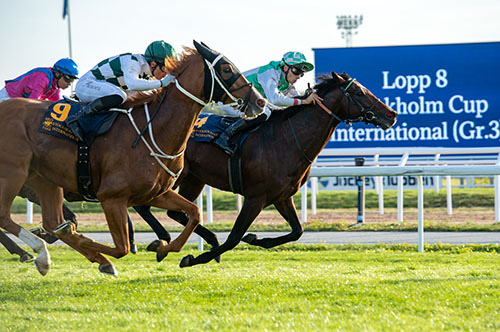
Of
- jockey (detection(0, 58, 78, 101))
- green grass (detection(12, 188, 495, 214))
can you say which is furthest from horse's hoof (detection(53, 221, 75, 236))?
green grass (detection(12, 188, 495, 214))

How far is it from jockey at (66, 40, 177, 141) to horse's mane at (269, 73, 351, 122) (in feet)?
3.75

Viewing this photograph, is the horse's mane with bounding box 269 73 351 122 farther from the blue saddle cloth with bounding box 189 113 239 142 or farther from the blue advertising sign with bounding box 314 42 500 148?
the blue advertising sign with bounding box 314 42 500 148

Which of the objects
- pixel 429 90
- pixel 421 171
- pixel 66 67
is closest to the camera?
pixel 66 67

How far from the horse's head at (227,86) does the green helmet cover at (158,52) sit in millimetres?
632

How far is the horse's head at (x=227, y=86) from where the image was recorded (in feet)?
18.5

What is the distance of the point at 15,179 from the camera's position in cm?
576

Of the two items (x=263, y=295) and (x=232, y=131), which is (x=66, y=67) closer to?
(x=232, y=131)

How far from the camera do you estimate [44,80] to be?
22.1ft

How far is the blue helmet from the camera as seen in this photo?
6719 millimetres

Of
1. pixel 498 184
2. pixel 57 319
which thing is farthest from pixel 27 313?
pixel 498 184

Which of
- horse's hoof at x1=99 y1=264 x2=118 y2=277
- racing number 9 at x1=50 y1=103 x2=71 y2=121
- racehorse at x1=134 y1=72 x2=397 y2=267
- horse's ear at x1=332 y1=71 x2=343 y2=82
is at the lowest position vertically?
horse's hoof at x1=99 y1=264 x2=118 y2=277

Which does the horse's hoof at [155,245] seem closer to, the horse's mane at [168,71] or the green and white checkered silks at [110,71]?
the horse's mane at [168,71]

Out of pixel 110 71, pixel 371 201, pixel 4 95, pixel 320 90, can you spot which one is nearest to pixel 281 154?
pixel 320 90

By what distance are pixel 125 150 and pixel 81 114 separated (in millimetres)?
525
